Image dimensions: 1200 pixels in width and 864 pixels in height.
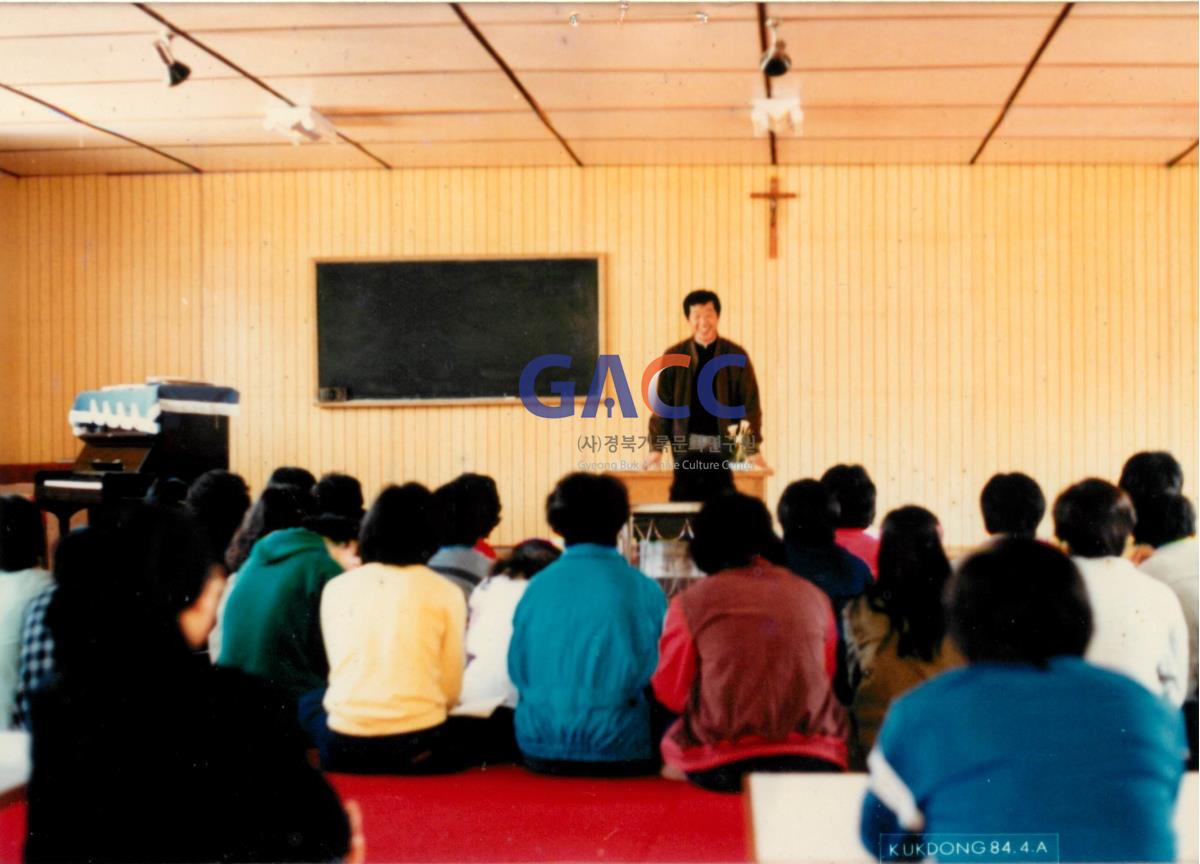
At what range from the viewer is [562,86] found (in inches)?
189

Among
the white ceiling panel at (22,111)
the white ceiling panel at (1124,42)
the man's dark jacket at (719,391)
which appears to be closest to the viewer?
the white ceiling panel at (1124,42)

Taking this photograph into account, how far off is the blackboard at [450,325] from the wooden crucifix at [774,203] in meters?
1.09

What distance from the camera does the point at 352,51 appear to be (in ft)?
Answer: 14.3

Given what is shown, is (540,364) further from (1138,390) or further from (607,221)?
(1138,390)

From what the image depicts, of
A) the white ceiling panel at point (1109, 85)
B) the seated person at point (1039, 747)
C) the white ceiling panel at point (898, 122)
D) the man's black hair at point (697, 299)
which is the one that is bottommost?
the seated person at point (1039, 747)

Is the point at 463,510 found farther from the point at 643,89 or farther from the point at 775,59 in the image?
the point at 643,89

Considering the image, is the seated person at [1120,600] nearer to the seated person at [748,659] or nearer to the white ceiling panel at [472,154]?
the seated person at [748,659]

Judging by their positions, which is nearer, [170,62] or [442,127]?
[170,62]

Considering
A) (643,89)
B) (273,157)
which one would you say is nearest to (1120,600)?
(643,89)

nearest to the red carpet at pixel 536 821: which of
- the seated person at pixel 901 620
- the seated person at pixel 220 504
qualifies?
the seated person at pixel 901 620

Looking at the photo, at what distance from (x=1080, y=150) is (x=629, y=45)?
3.11m

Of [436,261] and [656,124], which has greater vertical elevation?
[656,124]

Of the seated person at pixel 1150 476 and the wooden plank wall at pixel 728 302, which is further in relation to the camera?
the wooden plank wall at pixel 728 302

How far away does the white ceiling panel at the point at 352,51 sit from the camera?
4164mm
